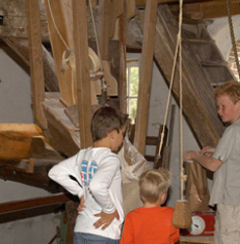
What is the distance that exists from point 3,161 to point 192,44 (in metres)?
2.15

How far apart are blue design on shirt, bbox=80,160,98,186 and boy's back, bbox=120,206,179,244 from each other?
0.30m

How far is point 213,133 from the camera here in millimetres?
3590

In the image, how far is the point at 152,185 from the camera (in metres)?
1.82

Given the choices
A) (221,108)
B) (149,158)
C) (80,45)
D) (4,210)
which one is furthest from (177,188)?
(80,45)

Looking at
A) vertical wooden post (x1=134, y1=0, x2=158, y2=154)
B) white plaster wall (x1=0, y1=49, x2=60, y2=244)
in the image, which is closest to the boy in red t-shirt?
vertical wooden post (x1=134, y1=0, x2=158, y2=154)

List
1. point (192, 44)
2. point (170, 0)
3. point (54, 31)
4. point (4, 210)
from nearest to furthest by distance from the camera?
point (54, 31), point (170, 0), point (4, 210), point (192, 44)

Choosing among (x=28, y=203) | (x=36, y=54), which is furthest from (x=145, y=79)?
(x=28, y=203)

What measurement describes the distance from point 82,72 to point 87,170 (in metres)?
0.60

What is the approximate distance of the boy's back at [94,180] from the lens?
Result: 166 centimetres

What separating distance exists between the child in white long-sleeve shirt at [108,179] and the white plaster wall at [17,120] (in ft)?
12.8

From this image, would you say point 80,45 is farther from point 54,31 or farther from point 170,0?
point 170,0

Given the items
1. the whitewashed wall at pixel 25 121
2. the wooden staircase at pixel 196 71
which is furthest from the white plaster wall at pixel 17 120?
the wooden staircase at pixel 196 71

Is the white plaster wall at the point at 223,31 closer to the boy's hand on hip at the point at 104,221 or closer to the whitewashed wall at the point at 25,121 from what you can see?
the whitewashed wall at the point at 25,121

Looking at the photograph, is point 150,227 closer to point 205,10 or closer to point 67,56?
point 67,56
